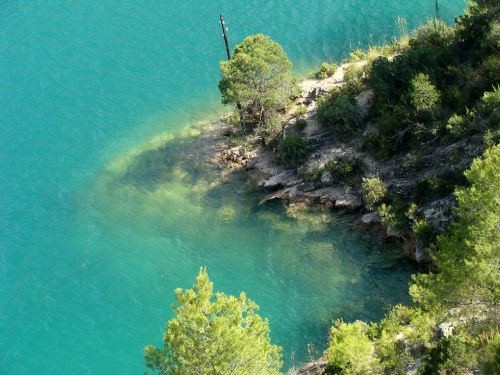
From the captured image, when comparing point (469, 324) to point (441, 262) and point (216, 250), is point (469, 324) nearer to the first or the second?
point (441, 262)

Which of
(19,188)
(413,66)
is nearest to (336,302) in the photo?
(413,66)

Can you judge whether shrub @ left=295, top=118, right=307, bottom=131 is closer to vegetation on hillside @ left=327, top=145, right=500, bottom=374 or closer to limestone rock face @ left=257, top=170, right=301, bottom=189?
limestone rock face @ left=257, top=170, right=301, bottom=189

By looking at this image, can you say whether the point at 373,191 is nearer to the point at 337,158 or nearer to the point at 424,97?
the point at 337,158

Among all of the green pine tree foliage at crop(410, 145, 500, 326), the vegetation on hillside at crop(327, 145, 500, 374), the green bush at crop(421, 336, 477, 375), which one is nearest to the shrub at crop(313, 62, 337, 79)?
the vegetation on hillside at crop(327, 145, 500, 374)

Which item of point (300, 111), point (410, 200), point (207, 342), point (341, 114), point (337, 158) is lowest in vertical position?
point (207, 342)

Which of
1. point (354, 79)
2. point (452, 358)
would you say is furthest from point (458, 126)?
point (452, 358)
